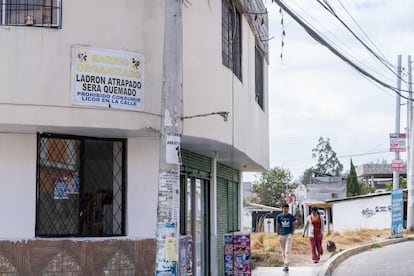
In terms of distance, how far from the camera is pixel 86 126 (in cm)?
955

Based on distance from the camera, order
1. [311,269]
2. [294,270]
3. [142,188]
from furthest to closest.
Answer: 1. [311,269]
2. [294,270]
3. [142,188]

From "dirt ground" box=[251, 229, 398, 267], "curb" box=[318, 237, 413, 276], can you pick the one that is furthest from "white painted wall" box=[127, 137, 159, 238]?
"dirt ground" box=[251, 229, 398, 267]

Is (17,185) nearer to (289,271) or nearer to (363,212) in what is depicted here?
(289,271)

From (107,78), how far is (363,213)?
1348 inches

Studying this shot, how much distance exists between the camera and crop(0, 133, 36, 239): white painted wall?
31.9 ft

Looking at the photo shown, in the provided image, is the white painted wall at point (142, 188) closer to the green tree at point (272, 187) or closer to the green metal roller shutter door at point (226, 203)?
the green metal roller shutter door at point (226, 203)

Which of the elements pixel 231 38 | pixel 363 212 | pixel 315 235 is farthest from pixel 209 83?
pixel 363 212

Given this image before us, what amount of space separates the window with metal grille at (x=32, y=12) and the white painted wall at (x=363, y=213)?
106 feet

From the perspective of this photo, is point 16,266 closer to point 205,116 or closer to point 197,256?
point 205,116

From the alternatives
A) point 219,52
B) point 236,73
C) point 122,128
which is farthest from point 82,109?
point 236,73

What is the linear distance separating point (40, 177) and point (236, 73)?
5.36 m

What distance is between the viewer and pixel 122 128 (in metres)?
9.77

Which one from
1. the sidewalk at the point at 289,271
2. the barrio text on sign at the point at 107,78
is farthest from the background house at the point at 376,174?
the barrio text on sign at the point at 107,78

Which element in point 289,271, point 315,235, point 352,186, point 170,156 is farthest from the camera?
point 352,186
